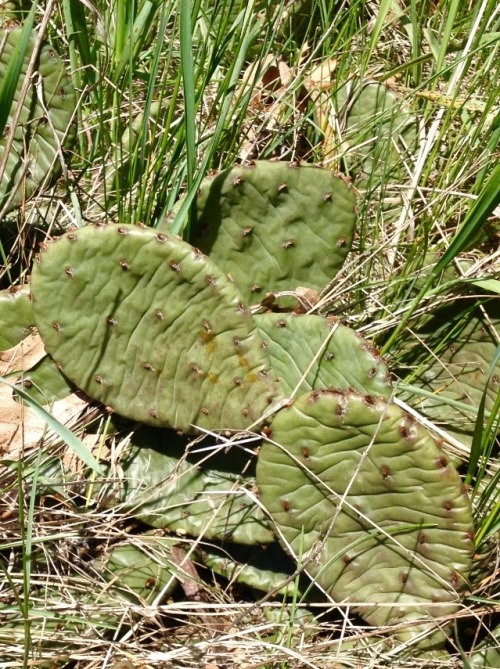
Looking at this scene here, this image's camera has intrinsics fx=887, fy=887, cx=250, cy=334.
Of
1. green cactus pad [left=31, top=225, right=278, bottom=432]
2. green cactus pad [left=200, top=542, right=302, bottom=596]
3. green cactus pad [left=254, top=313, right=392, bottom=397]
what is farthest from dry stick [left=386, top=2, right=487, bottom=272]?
green cactus pad [left=200, top=542, right=302, bottom=596]

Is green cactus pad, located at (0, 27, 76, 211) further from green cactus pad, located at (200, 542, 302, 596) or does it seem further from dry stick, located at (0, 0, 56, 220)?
green cactus pad, located at (200, 542, 302, 596)

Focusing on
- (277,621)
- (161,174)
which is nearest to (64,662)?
(277,621)

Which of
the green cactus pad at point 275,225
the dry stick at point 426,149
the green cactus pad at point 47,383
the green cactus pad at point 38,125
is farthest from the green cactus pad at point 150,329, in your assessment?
the dry stick at point 426,149

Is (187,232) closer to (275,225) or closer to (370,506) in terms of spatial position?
(275,225)

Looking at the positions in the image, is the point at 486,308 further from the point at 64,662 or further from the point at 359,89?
the point at 64,662

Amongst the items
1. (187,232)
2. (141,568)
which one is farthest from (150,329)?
(141,568)

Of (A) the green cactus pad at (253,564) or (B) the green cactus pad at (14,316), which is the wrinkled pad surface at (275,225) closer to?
(B) the green cactus pad at (14,316)
